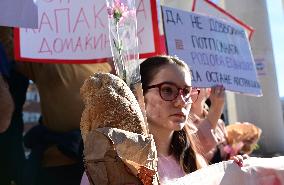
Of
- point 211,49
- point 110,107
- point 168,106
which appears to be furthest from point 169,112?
point 211,49

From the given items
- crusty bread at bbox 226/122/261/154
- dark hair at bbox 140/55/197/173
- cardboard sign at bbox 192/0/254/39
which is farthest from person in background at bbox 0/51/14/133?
crusty bread at bbox 226/122/261/154

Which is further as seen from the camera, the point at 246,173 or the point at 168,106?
the point at 168,106

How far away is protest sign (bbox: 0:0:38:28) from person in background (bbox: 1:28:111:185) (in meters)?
0.34

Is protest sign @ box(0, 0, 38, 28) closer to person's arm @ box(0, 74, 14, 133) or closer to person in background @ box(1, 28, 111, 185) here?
person's arm @ box(0, 74, 14, 133)

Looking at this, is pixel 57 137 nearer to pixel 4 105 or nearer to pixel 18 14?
pixel 4 105

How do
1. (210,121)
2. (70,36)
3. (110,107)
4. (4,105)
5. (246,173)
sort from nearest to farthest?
1. (110,107)
2. (246,173)
3. (4,105)
4. (70,36)
5. (210,121)

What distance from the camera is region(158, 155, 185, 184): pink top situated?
1850 millimetres

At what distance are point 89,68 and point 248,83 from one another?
44.5 inches

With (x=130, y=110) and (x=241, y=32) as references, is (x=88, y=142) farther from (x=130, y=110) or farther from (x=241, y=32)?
(x=241, y=32)

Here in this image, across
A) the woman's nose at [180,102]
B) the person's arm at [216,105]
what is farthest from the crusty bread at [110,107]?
the person's arm at [216,105]

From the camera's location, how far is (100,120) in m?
1.02

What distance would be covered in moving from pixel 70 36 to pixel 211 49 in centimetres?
101

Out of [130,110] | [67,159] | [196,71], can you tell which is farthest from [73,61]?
[130,110]

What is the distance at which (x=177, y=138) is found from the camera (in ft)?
6.79
